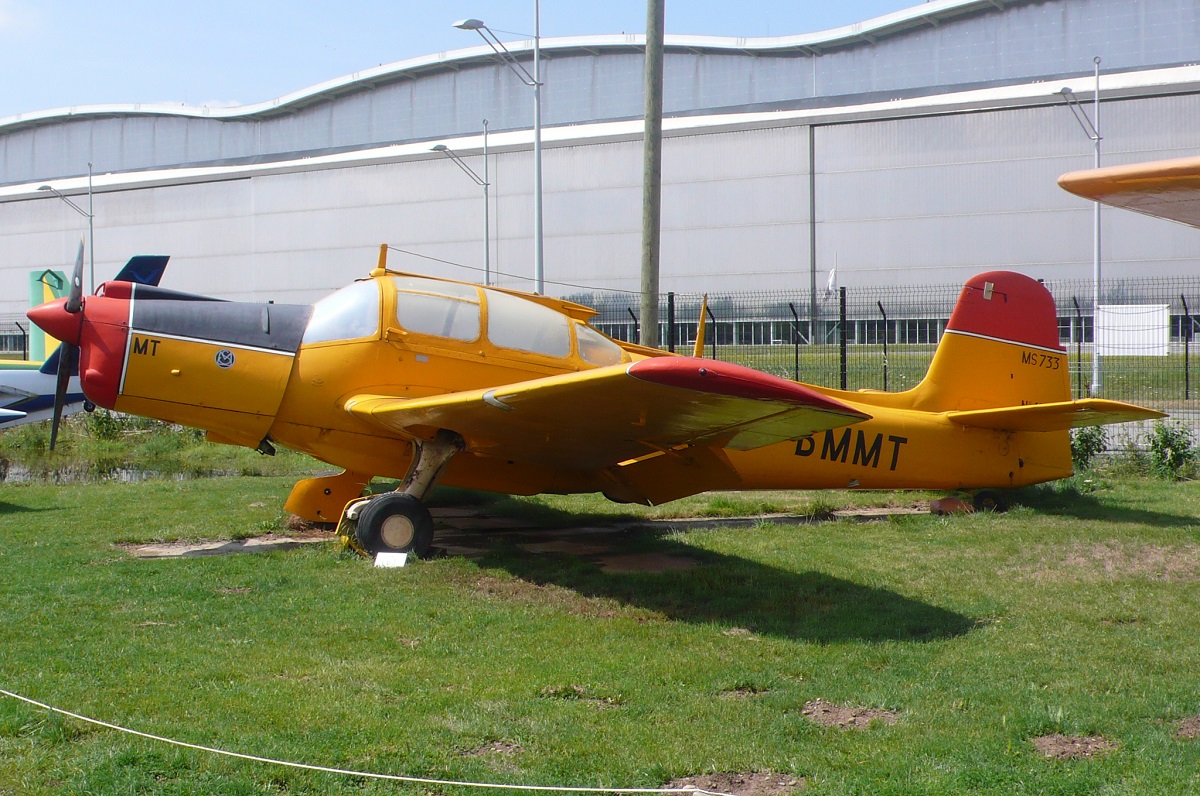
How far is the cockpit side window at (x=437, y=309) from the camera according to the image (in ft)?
28.8

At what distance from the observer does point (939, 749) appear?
414cm

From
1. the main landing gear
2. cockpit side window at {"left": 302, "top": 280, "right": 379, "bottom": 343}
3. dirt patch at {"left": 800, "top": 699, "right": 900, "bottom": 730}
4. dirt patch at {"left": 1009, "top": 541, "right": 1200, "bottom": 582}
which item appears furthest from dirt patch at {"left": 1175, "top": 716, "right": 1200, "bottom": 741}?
cockpit side window at {"left": 302, "top": 280, "right": 379, "bottom": 343}

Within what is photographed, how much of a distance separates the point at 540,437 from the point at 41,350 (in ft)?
59.2

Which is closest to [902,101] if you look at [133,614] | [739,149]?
[739,149]

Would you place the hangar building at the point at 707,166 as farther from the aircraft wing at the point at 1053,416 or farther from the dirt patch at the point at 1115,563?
the dirt patch at the point at 1115,563

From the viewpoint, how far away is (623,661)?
544cm

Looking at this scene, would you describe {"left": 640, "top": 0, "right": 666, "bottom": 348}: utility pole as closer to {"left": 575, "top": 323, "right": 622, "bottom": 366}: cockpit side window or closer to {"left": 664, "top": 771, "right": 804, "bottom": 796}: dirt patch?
{"left": 575, "top": 323, "right": 622, "bottom": 366}: cockpit side window

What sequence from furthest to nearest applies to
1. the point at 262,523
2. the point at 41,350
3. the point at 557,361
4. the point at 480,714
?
1. the point at 41,350
2. the point at 262,523
3. the point at 557,361
4. the point at 480,714

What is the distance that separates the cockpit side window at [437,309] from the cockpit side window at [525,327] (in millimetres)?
158

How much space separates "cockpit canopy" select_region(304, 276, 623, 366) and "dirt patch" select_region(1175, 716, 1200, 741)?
18.9ft

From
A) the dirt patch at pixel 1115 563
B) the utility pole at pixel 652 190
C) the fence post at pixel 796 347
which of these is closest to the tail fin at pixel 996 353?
the dirt patch at pixel 1115 563

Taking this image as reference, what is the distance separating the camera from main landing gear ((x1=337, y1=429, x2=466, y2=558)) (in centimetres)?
804

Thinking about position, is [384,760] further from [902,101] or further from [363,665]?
[902,101]

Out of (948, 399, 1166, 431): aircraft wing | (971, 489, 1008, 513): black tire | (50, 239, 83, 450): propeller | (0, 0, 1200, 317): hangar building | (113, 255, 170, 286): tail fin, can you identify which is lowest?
(971, 489, 1008, 513): black tire
